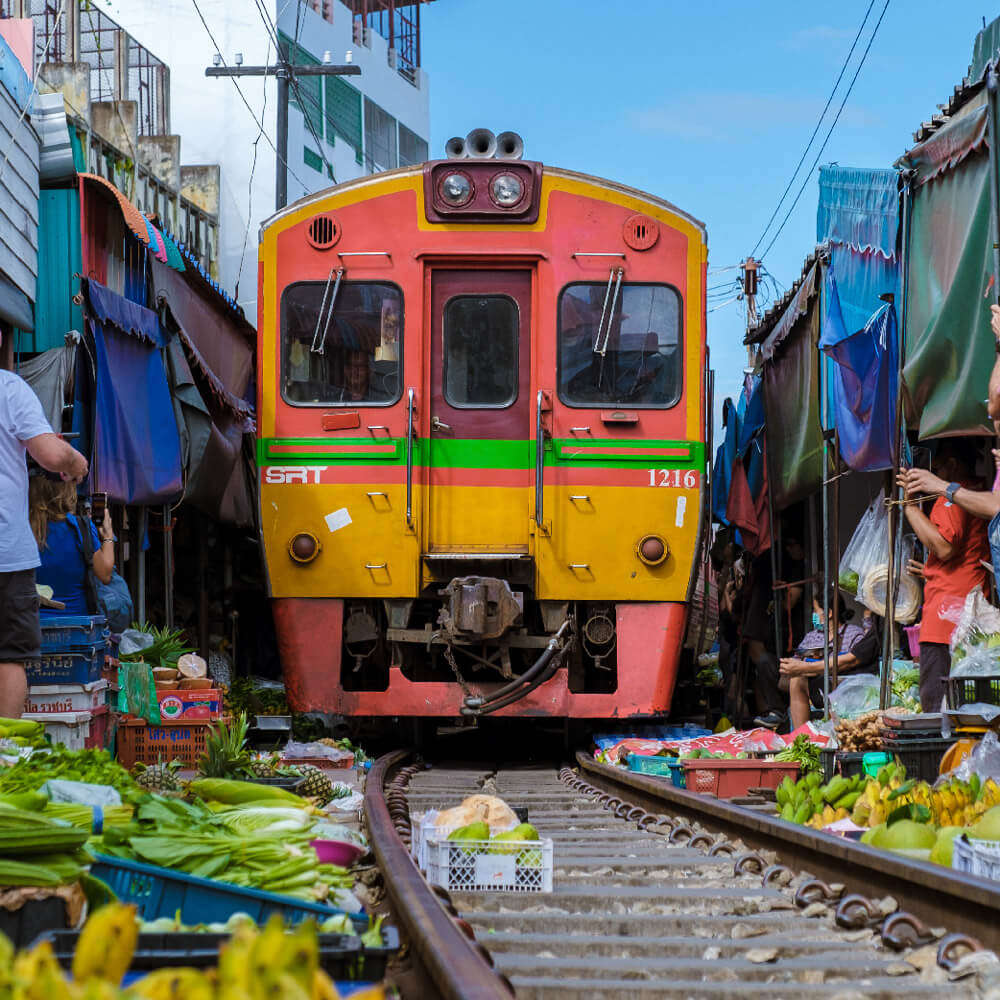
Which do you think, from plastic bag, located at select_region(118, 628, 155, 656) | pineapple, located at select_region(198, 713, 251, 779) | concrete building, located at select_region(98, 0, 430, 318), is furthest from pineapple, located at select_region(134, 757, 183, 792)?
concrete building, located at select_region(98, 0, 430, 318)

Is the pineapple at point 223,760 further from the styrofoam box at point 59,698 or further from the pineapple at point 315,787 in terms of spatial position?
the styrofoam box at point 59,698

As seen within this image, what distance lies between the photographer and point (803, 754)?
8.16 m

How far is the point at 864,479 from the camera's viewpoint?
42.0 ft

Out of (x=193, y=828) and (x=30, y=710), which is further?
(x=30, y=710)

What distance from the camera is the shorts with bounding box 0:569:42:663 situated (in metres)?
5.88

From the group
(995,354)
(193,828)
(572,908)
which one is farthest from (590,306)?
(193,828)

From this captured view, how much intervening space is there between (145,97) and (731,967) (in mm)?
22681

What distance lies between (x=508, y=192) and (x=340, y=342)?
1.44 meters

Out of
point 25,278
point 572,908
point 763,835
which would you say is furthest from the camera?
point 25,278

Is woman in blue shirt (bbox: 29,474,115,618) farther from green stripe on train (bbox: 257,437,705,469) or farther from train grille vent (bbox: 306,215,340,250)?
train grille vent (bbox: 306,215,340,250)

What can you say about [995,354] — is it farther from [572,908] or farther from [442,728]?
[442,728]

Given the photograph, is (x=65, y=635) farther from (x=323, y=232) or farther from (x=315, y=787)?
(x=323, y=232)

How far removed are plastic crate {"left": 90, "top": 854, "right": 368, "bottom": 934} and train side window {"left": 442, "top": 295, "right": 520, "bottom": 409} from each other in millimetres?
6458

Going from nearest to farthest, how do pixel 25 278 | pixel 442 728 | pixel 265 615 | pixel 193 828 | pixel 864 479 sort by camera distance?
pixel 193 828, pixel 25 278, pixel 442 728, pixel 864 479, pixel 265 615
